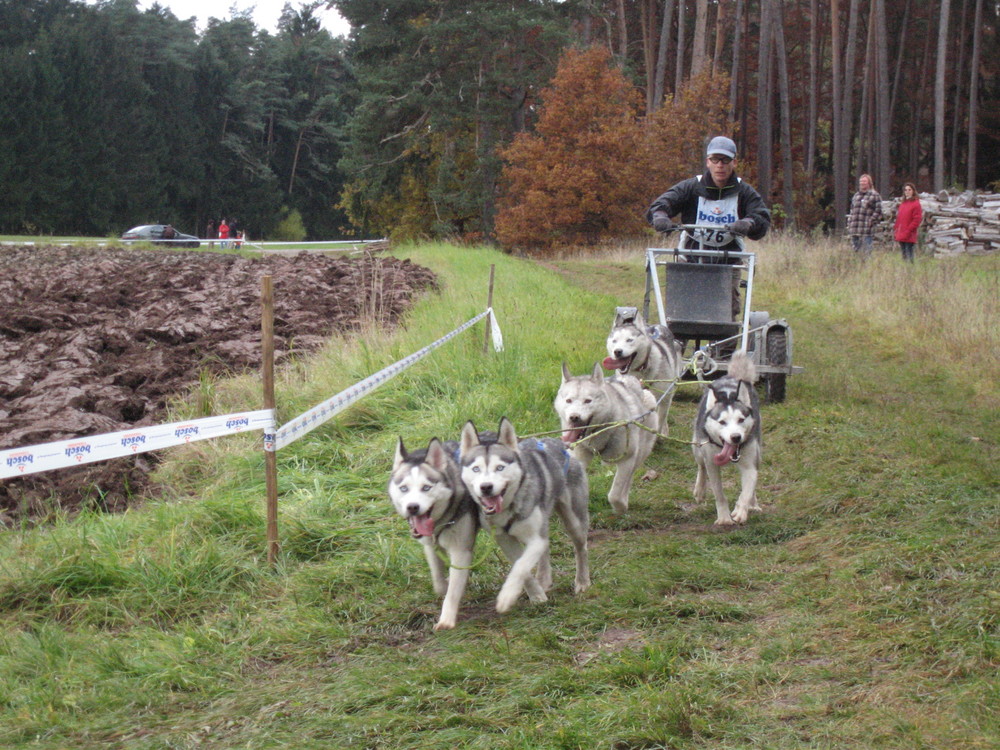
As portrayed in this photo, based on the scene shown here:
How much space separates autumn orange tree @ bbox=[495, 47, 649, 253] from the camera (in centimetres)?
3197

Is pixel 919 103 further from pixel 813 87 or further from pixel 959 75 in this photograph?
pixel 813 87

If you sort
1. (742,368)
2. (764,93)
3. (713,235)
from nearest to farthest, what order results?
1. (742,368)
2. (713,235)
3. (764,93)

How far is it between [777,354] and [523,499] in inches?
212

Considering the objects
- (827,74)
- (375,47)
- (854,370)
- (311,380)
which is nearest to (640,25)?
(827,74)

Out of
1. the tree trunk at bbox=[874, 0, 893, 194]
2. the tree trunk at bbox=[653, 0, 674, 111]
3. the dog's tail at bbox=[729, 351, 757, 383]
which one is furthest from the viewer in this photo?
the tree trunk at bbox=[653, 0, 674, 111]

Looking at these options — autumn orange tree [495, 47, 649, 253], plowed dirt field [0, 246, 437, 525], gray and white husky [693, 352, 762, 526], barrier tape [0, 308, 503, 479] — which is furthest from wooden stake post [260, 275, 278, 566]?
autumn orange tree [495, 47, 649, 253]

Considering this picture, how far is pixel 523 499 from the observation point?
190 inches

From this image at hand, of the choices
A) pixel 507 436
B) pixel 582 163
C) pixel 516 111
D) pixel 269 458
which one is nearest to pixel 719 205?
pixel 507 436

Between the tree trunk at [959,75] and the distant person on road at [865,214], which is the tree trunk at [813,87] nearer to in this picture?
the tree trunk at [959,75]

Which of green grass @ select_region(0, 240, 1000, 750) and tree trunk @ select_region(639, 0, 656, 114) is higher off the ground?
tree trunk @ select_region(639, 0, 656, 114)

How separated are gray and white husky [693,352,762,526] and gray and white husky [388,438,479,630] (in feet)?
6.48

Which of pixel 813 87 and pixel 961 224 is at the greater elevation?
pixel 813 87

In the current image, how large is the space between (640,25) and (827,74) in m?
11.1

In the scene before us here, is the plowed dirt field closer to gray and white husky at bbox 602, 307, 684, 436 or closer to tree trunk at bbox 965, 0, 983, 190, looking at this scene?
gray and white husky at bbox 602, 307, 684, 436
